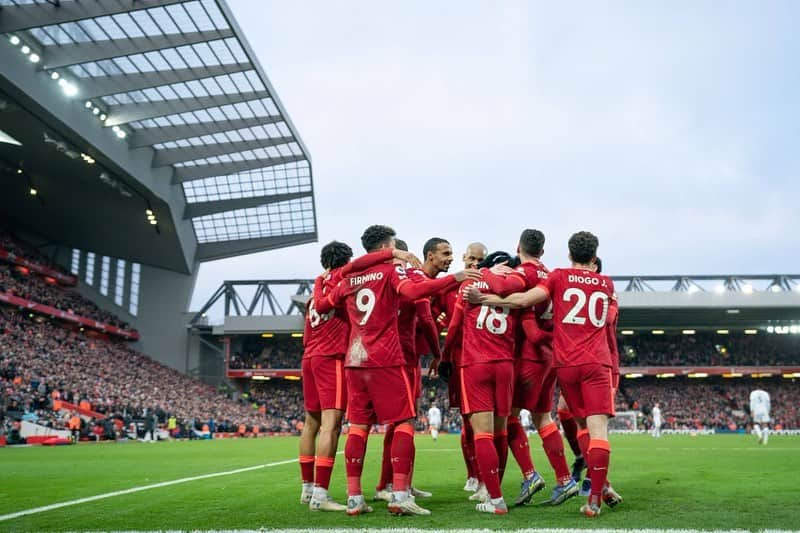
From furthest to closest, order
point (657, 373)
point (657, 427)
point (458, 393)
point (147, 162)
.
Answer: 1. point (657, 373)
2. point (147, 162)
3. point (657, 427)
4. point (458, 393)

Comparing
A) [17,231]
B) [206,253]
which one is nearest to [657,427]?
[206,253]

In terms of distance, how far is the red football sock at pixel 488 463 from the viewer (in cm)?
561

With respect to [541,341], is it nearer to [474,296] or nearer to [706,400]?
[474,296]

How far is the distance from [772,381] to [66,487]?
193ft

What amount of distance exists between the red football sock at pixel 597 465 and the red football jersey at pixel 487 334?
1.03 metres

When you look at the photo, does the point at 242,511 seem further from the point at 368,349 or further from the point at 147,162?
the point at 147,162

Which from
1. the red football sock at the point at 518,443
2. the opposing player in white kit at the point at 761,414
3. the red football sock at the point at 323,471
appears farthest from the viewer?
the opposing player in white kit at the point at 761,414

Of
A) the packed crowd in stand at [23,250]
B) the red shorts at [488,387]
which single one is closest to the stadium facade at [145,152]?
the packed crowd in stand at [23,250]

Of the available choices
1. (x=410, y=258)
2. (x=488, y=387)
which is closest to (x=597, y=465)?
(x=488, y=387)

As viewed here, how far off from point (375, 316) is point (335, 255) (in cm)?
110

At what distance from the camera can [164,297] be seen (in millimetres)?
55938

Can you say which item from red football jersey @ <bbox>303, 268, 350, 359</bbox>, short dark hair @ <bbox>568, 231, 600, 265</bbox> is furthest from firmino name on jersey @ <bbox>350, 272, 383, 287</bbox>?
short dark hair @ <bbox>568, 231, 600, 265</bbox>

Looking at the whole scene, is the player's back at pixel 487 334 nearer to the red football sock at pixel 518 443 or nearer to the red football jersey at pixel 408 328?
the red football jersey at pixel 408 328

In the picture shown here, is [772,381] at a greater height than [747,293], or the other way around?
[747,293]
